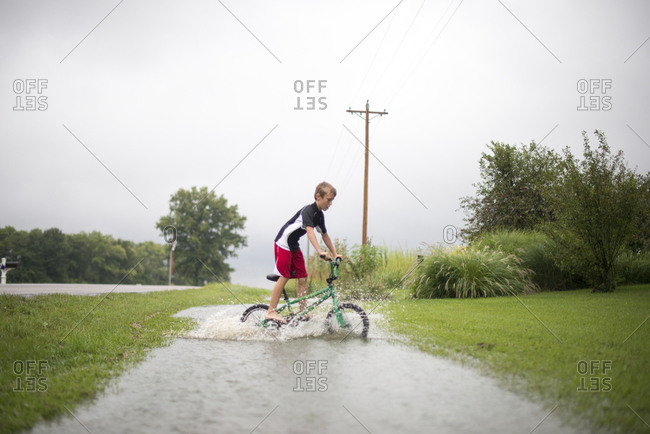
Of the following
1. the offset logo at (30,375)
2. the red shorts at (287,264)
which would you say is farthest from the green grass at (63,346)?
the red shorts at (287,264)

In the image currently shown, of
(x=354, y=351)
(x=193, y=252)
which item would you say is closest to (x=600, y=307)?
(x=354, y=351)

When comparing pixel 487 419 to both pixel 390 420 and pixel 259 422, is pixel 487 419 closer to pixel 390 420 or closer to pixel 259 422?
pixel 390 420

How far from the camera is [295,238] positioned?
670cm

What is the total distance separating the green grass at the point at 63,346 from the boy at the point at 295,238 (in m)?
1.67

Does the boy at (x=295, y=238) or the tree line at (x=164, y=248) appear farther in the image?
the tree line at (x=164, y=248)

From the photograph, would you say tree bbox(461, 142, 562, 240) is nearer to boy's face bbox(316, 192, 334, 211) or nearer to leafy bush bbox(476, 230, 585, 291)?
leafy bush bbox(476, 230, 585, 291)

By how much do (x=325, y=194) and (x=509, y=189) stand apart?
91.8ft

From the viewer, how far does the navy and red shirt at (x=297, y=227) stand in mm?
6496

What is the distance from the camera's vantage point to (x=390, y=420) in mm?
3238

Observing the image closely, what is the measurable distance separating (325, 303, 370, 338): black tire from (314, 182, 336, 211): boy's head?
55.0 inches

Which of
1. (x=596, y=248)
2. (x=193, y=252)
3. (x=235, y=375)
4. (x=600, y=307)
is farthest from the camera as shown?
(x=193, y=252)

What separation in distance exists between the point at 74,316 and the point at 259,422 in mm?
6454

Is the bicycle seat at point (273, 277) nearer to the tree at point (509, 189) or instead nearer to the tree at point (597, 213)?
the tree at point (597, 213)

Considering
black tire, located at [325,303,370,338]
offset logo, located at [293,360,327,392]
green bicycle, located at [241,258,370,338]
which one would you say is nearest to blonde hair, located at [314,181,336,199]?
green bicycle, located at [241,258,370,338]
